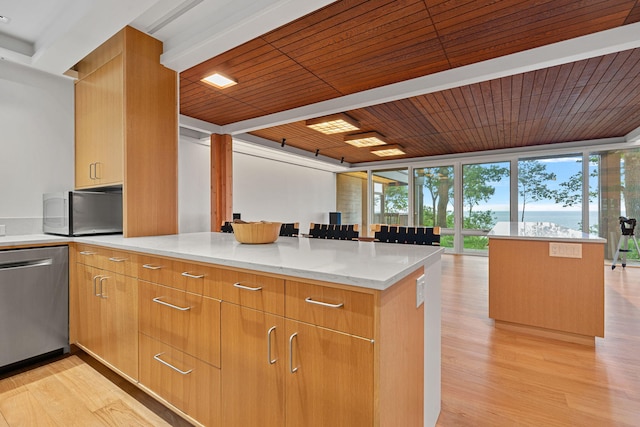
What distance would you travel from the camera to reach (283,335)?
1135 mm

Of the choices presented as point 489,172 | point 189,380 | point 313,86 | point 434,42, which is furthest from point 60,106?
point 489,172

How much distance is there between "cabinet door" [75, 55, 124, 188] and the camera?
238cm

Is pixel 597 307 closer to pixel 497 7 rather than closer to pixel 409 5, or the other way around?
pixel 497 7

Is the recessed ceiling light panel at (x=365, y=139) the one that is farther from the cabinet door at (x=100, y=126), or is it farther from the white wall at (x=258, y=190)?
the cabinet door at (x=100, y=126)

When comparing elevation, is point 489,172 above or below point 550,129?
below

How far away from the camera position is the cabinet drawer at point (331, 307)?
37.7 inches

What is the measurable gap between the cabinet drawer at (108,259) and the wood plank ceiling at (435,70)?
215cm

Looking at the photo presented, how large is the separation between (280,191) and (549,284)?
250 inches

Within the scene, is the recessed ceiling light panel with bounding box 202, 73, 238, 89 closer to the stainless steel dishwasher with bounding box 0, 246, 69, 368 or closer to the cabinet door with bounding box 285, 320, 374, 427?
the stainless steel dishwasher with bounding box 0, 246, 69, 368

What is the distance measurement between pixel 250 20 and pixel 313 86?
1820 millimetres

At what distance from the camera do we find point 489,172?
7.68m

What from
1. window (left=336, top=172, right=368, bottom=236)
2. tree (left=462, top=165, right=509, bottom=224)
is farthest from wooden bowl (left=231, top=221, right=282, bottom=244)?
window (left=336, top=172, right=368, bottom=236)

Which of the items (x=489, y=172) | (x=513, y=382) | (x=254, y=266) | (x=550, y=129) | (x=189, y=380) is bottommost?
(x=513, y=382)

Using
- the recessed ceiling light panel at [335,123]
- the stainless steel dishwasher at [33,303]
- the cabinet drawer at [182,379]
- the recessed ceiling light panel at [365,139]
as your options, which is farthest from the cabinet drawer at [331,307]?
the recessed ceiling light panel at [365,139]
